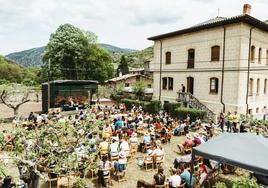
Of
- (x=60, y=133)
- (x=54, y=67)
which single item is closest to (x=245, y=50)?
(x=60, y=133)

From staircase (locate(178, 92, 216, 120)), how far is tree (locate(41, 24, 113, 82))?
2434 cm

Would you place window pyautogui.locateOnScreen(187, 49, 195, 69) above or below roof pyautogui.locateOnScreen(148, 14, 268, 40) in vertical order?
below

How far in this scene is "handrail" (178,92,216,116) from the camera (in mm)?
24466

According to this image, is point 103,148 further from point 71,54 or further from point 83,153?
point 71,54

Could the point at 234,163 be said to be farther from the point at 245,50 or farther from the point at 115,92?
the point at 115,92

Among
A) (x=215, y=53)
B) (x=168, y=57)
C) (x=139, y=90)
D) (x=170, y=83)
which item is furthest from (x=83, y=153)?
(x=139, y=90)

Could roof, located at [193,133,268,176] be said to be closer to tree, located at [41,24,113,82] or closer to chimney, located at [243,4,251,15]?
chimney, located at [243,4,251,15]

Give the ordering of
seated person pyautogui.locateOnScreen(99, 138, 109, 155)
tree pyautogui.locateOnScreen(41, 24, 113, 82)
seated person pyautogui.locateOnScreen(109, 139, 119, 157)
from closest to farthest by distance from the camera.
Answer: seated person pyautogui.locateOnScreen(109, 139, 119, 157) → seated person pyautogui.locateOnScreen(99, 138, 109, 155) → tree pyautogui.locateOnScreen(41, 24, 113, 82)

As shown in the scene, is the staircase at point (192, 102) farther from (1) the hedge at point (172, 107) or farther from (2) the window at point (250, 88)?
(2) the window at point (250, 88)

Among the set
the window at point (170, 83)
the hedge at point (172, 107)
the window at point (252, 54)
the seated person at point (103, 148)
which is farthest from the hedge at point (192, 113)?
the seated person at point (103, 148)

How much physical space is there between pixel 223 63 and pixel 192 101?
4882mm

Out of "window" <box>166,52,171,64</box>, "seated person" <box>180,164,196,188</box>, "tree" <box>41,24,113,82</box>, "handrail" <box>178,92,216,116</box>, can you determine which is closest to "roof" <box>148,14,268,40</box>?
"window" <box>166,52,171,64</box>

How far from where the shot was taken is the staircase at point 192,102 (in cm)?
2398

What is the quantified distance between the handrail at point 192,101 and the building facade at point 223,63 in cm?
60
